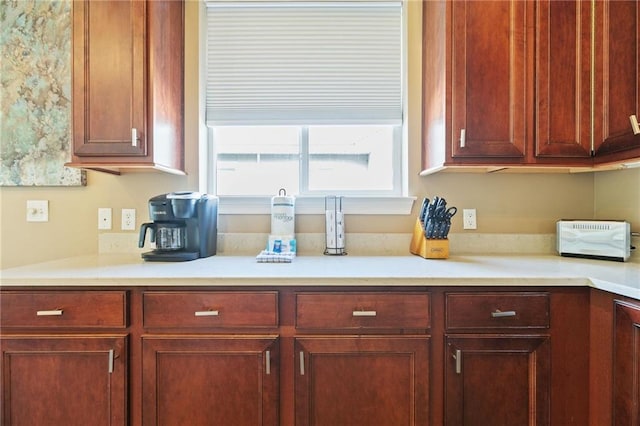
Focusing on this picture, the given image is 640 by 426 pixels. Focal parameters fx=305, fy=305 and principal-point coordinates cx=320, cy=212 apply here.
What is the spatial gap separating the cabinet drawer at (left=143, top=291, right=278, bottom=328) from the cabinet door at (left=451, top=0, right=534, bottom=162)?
1130 millimetres

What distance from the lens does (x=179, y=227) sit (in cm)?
157

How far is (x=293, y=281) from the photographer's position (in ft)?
3.81

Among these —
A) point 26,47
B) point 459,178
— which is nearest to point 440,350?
point 459,178

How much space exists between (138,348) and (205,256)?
536 mm

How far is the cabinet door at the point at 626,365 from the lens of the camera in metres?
1.02

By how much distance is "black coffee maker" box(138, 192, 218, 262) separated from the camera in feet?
4.96

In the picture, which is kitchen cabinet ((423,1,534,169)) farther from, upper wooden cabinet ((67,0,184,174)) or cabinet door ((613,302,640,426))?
upper wooden cabinet ((67,0,184,174))

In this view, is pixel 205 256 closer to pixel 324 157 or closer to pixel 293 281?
pixel 293 281

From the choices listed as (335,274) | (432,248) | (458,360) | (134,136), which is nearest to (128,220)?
(134,136)

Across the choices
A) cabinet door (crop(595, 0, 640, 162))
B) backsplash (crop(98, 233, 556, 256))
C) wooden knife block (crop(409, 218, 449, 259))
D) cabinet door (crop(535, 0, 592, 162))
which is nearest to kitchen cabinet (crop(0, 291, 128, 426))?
backsplash (crop(98, 233, 556, 256))

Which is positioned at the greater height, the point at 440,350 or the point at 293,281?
the point at 293,281

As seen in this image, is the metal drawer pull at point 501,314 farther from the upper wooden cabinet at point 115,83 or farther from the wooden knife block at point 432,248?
the upper wooden cabinet at point 115,83

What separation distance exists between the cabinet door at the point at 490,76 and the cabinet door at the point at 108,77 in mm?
1498

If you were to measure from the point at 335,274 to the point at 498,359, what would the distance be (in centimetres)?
70
